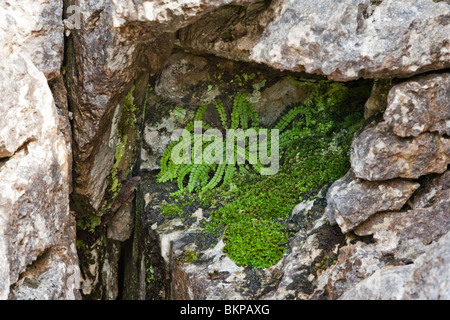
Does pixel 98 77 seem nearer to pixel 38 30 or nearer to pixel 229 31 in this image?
pixel 38 30

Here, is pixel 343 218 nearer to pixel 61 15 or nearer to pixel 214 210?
pixel 214 210

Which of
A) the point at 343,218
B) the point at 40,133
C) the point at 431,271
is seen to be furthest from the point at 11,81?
the point at 431,271

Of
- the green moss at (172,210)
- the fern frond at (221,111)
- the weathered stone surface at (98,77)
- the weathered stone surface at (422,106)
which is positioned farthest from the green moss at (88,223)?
the weathered stone surface at (422,106)

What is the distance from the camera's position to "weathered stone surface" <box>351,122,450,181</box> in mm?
4375

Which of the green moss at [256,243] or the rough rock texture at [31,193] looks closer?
the rough rock texture at [31,193]

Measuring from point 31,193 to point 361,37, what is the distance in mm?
3247

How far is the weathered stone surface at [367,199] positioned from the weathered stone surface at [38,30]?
3123 mm

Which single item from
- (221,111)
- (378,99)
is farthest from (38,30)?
(378,99)

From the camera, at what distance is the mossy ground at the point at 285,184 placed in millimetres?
5078

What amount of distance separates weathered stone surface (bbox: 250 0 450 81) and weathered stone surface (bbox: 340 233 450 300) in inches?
67.8

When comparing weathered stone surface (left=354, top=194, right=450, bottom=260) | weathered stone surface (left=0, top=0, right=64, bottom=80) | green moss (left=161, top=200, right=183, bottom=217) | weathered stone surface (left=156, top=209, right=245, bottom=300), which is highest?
Answer: weathered stone surface (left=0, top=0, right=64, bottom=80)

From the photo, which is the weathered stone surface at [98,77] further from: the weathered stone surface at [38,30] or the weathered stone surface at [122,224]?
the weathered stone surface at [122,224]

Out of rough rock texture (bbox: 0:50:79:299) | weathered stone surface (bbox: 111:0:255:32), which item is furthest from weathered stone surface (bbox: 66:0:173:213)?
rough rock texture (bbox: 0:50:79:299)

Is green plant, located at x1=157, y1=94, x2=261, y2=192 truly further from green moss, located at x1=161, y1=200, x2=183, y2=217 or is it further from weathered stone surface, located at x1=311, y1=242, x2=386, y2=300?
weathered stone surface, located at x1=311, y1=242, x2=386, y2=300
